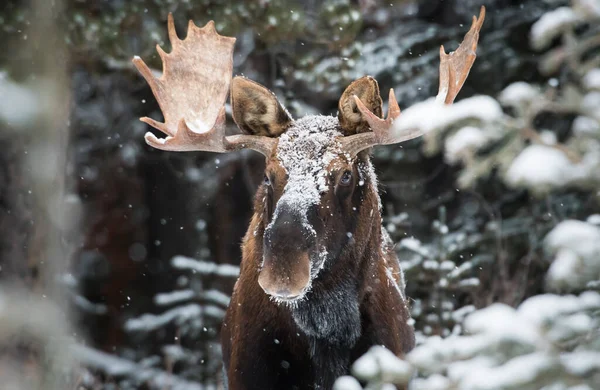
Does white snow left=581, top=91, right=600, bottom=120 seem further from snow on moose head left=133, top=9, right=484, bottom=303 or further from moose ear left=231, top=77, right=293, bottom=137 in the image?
moose ear left=231, top=77, right=293, bottom=137

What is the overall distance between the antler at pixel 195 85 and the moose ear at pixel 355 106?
0.59 meters

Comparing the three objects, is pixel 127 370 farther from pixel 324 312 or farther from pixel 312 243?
pixel 312 243

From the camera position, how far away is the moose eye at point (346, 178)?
13.9 feet

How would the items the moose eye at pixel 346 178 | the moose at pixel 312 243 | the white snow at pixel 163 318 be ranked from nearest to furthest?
the moose at pixel 312 243
the moose eye at pixel 346 178
the white snow at pixel 163 318

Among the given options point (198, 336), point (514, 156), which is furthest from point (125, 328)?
point (514, 156)

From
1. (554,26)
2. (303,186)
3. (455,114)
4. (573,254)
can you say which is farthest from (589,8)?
(303,186)

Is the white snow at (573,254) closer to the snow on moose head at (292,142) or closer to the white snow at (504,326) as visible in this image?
the white snow at (504,326)

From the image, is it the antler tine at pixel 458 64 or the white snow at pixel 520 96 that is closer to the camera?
the white snow at pixel 520 96

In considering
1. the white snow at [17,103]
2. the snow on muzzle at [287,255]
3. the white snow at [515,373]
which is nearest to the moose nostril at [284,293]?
the snow on muzzle at [287,255]

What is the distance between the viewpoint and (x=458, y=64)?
4.79 metres

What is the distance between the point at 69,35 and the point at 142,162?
7.17 ft

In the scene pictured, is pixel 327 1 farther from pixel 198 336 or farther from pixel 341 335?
pixel 341 335

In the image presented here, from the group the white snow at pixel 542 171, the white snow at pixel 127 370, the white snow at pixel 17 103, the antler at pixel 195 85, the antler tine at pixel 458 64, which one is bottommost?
the white snow at pixel 542 171

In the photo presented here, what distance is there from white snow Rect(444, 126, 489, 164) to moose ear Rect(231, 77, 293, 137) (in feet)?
8.90
